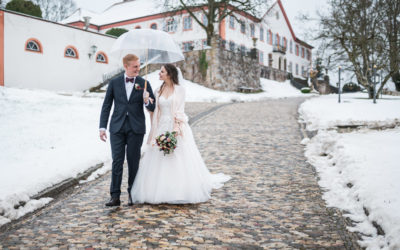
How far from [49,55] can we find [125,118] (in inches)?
827

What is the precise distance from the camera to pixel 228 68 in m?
30.4

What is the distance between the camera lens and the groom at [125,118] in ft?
15.6

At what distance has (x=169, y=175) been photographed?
4.94 m

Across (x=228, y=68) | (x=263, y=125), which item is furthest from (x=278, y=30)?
(x=263, y=125)

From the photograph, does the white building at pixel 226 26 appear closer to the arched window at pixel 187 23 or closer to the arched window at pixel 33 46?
the arched window at pixel 187 23

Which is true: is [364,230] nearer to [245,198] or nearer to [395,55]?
[245,198]

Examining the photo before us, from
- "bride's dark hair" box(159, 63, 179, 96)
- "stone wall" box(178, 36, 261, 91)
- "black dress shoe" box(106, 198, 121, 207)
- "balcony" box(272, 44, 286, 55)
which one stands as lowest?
"black dress shoe" box(106, 198, 121, 207)

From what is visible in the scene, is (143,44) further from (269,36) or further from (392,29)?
(269,36)

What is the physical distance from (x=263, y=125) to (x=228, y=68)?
18.1 meters

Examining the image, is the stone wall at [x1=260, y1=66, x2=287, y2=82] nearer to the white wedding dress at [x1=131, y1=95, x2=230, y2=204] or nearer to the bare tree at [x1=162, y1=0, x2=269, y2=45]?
the bare tree at [x1=162, y1=0, x2=269, y2=45]

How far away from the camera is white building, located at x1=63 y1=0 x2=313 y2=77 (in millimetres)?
38062

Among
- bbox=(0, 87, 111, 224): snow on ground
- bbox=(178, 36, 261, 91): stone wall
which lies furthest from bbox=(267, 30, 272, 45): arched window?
bbox=(0, 87, 111, 224): snow on ground

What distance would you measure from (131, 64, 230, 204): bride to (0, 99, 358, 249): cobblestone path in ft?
0.58

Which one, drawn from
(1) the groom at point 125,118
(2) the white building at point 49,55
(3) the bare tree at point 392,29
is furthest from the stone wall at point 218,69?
(1) the groom at point 125,118
